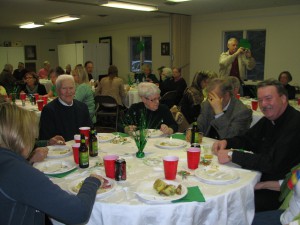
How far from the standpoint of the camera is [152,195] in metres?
1.54

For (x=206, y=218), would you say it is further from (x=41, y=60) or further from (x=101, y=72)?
(x=41, y=60)

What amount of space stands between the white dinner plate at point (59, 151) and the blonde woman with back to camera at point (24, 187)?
851 millimetres

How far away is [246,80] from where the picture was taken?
780 centimetres

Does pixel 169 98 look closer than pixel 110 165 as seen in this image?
No

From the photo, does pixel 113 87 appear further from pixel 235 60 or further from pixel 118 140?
pixel 118 140

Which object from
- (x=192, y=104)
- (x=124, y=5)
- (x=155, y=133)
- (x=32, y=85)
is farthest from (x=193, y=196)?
(x=124, y=5)

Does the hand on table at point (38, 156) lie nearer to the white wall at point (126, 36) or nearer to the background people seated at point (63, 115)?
the background people seated at point (63, 115)

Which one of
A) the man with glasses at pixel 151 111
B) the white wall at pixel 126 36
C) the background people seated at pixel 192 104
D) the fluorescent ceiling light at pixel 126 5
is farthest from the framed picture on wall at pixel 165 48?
the man with glasses at pixel 151 111

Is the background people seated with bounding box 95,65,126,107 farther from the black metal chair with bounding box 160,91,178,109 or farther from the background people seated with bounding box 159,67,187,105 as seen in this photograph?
the background people seated with bounding box 159,67,187,105

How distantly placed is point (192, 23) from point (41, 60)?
26.5 feet

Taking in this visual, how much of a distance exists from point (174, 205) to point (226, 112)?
148 centimetres

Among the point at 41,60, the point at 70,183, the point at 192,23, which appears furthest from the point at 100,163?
the point at 41,60

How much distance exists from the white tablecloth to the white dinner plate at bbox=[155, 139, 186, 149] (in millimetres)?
374

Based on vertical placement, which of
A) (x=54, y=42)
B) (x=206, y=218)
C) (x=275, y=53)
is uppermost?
(x=54, y=42)
